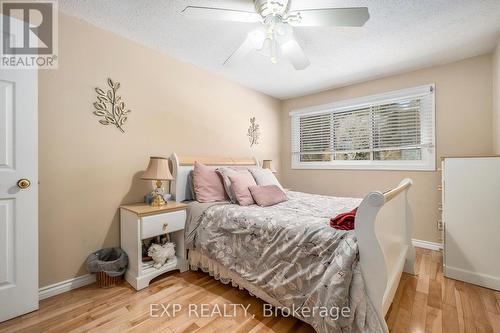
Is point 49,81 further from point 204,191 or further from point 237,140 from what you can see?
point 237,140

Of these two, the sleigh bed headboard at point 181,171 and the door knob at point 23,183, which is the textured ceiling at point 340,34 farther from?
the door knob at point 23,183

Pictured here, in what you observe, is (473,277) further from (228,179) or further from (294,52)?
Result: (294,52)

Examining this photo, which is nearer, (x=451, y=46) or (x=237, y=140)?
(x=451, y=46)

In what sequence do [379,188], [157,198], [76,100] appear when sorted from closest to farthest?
[76,100], [157,198], [379,188]

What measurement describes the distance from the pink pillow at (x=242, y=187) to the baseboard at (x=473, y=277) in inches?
78.9

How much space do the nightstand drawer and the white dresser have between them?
8.63ft

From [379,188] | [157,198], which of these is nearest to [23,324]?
[157,198]

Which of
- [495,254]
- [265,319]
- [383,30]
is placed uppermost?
[383,30]

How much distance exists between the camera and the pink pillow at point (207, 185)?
7.70 feet

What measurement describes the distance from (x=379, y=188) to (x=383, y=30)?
2.06m

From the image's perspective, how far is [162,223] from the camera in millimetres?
2023

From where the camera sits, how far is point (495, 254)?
1888 millimetres

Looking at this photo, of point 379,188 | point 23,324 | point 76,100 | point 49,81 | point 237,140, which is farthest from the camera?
point 237,140

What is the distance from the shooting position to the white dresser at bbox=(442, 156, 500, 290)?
1.89 m
